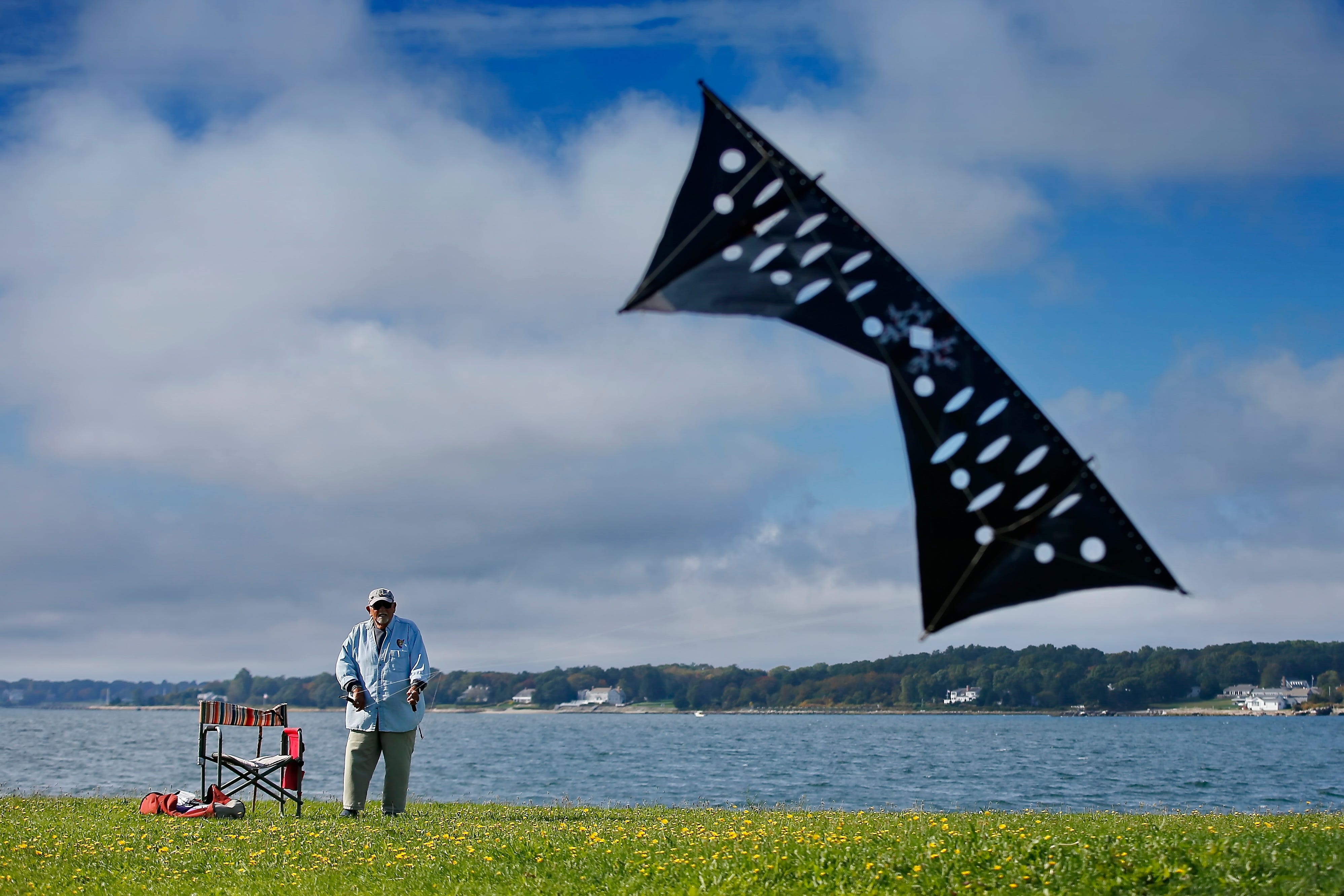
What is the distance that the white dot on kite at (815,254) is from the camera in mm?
7305

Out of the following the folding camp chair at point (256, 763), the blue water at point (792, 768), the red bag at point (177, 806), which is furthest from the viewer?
the blue water at point (792, 768)

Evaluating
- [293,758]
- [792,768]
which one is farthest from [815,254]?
[792,768]

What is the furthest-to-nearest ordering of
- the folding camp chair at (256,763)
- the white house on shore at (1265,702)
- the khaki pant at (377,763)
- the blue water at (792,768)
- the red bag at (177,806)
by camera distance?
the white house on shore at (1265,702), the blue water at (792,768), the folding camp chair at (256,763), the red bag at (177,806), the khaki pant at (377,763)

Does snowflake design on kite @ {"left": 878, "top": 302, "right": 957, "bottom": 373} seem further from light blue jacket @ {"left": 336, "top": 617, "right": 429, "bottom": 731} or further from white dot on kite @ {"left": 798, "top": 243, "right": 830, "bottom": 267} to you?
light blue jacket @ {"left": 336, "top": 617, "right": 429, "bottom": 731}

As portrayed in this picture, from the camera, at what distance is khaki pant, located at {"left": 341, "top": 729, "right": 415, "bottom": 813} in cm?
1252

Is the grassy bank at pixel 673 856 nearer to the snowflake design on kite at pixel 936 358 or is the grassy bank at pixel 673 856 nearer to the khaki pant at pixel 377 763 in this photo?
the khaki pant at pixel 377 763

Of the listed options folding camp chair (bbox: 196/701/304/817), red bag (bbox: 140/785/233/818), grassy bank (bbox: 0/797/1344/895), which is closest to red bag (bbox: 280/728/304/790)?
folding camp chair (bbox: 196/701/304/817)

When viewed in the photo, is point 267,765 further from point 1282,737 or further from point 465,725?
point 465,725

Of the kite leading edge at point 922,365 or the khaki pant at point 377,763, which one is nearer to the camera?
the kite leading edge at point 922,365

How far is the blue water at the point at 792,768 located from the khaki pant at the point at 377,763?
7.50m

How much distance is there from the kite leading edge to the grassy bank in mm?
2174

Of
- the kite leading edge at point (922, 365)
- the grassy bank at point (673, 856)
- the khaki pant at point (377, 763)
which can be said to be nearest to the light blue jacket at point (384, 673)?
the khaki pant at point (377, 763)

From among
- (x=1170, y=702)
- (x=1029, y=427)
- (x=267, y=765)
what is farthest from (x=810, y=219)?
(x=1170, y=702)

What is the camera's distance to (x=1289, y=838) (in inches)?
342
